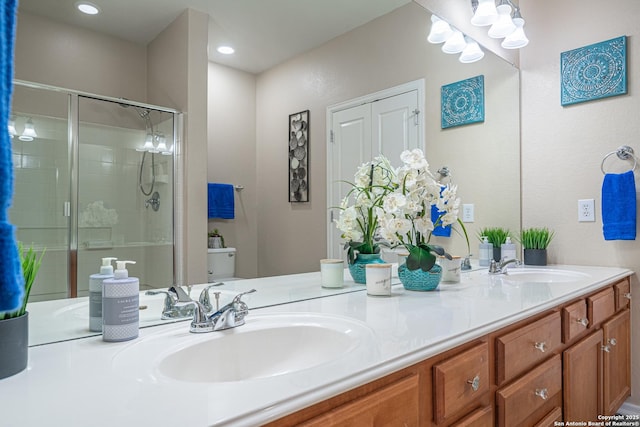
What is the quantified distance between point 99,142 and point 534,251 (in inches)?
87.9

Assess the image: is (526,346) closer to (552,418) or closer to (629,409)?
(552,418)

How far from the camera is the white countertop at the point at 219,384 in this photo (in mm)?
581

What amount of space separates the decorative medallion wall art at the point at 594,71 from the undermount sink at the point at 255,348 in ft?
6.51

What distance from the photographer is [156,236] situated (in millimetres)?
1066

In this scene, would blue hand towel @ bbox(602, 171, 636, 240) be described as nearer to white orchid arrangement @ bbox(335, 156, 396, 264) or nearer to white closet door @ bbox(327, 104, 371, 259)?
white orchid arrangement @ bbox(335, 156, 396, 264)

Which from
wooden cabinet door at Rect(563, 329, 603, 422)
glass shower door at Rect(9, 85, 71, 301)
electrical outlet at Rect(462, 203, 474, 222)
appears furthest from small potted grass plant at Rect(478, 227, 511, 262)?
glass shower door at Rect(9, 85, 71, 301)

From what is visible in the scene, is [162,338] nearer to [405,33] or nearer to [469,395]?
[469,395]

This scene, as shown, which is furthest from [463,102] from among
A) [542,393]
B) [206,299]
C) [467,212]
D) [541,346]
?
[206,299]

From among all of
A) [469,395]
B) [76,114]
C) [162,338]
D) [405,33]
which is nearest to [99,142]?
[76,114]

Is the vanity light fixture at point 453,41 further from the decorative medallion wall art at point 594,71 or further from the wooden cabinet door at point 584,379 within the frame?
the wooden cabinet door at point 584,379

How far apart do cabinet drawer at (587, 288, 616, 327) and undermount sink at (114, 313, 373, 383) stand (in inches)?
45.0

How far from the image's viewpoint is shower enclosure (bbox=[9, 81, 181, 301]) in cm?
86

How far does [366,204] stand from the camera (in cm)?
168

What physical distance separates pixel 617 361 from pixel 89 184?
2.29 m
